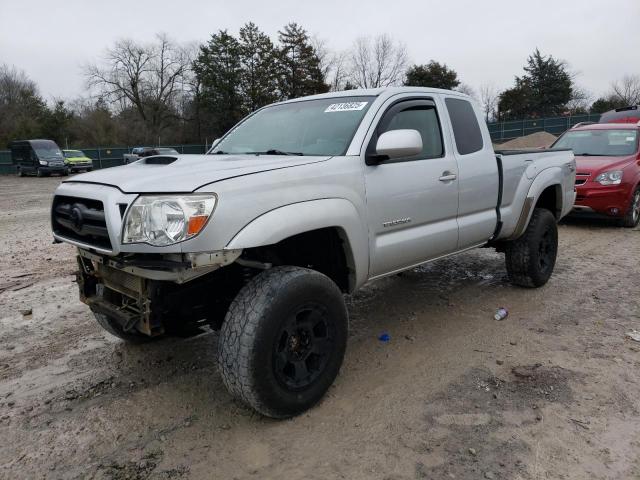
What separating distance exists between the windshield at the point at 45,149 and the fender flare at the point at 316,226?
95.3 feet

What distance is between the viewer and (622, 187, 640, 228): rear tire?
8.42 m

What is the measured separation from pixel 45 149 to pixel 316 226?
1177 inches

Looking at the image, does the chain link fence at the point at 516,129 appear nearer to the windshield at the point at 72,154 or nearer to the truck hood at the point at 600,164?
the windshield at the point at 72,154

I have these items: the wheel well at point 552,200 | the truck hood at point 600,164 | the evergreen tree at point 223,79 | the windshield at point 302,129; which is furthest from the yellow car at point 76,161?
the wheel well at point 552,200

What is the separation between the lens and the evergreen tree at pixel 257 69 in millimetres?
47000

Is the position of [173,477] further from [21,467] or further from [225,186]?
[225,186]

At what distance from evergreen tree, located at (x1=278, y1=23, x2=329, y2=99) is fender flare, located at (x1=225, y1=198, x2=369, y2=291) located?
4676 centimetres

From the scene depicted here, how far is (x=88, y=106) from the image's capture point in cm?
5178

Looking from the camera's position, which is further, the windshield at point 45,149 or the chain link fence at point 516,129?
the chain link fence at point 516,129

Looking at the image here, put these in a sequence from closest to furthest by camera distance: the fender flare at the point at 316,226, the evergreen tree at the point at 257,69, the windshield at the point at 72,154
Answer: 1. the fender flare at the point at 316,226
2. the windshield at the point at 72,154
3. the evergreen tree at the point at 257,69

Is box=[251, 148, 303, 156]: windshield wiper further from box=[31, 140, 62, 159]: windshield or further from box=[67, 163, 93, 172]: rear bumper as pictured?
box=[67, 163, 93, 172]: rear bumper

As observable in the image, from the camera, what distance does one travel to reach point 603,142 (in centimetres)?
927

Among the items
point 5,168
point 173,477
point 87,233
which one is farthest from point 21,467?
point 5,168

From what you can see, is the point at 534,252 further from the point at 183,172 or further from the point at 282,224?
the point at 183,172
